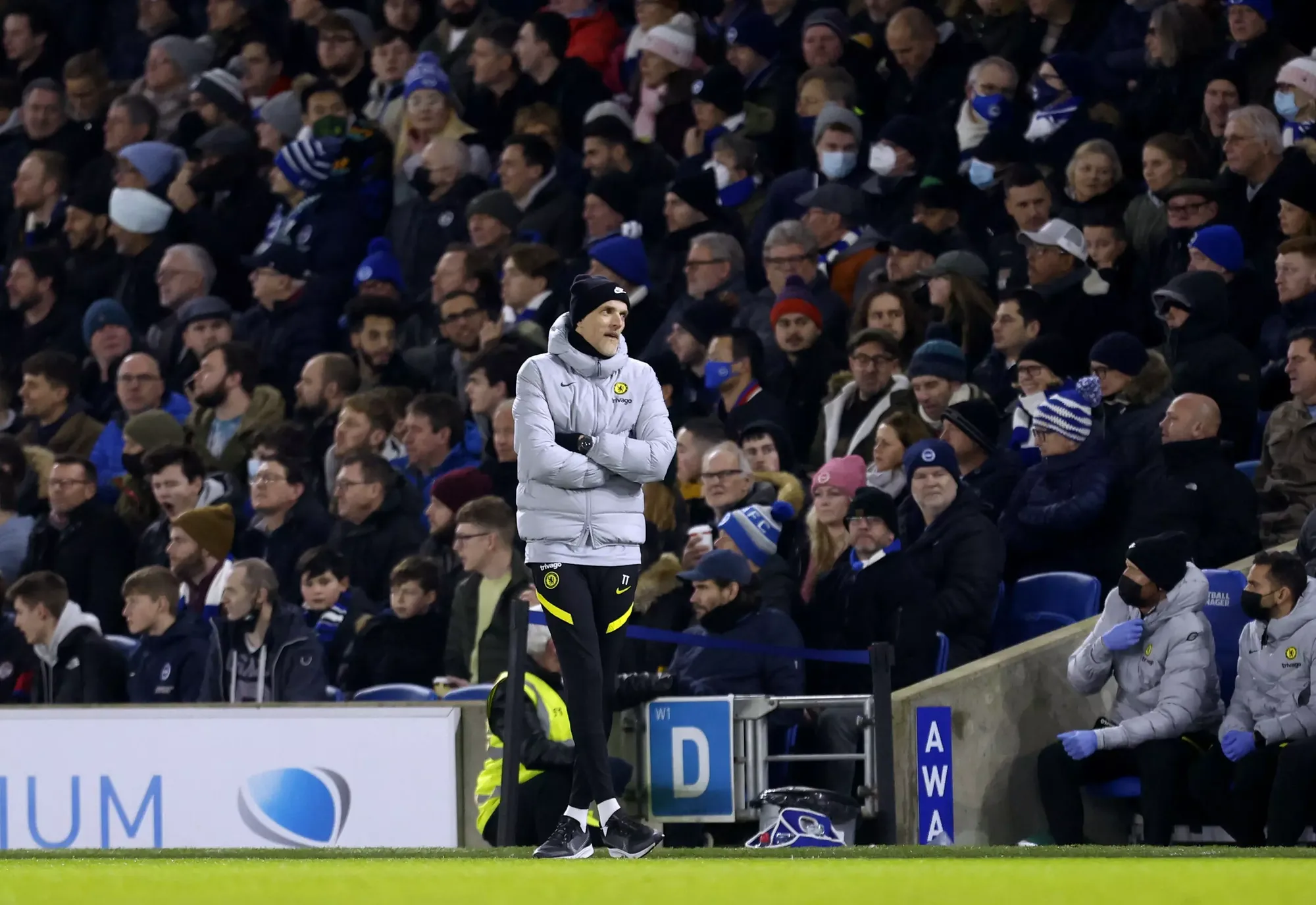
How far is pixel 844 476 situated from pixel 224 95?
786 cm

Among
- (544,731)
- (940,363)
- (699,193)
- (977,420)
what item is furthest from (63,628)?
(977,420)

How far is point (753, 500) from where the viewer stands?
34.3ft

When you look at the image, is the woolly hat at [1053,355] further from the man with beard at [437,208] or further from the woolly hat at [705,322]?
the man with beard at [437,208]

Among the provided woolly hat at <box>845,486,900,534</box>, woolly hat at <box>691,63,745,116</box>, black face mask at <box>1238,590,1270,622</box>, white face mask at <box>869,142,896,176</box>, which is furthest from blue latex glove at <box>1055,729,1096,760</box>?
woolly hat at <box>691,63,745,116</box>

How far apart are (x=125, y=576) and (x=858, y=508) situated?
4819mm

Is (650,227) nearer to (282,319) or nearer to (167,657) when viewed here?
(282,319)

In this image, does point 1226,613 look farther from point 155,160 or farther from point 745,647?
point 155,160

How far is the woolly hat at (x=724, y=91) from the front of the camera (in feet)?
44.2

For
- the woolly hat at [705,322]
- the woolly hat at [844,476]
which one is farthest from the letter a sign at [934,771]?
the woolly hat at [705,322]

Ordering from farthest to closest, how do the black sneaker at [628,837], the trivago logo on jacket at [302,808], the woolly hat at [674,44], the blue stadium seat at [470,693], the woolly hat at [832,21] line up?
the woolly hat at [674,44] < the woolly hat at [832,21] < the blue stadium seat at [470,693] < the trivago logo on jacket at [302,808] < the black sneaker at [628,837]

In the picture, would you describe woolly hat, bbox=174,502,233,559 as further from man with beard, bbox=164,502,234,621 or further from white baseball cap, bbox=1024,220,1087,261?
white baseball cap, bbox=1024,220,1087,261

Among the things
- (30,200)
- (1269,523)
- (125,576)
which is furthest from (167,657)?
(30,200)

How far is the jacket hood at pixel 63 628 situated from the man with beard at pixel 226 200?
421cm

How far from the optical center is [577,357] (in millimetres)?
6730
